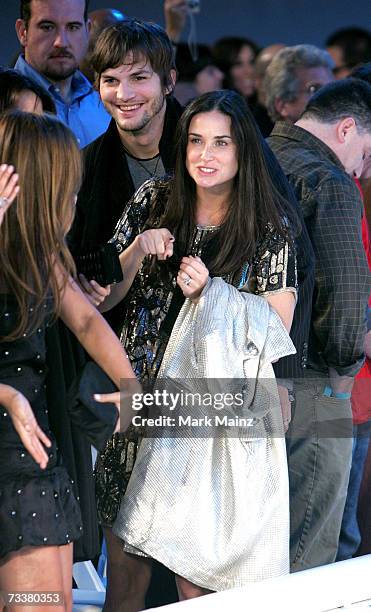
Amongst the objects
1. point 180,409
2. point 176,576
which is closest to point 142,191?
point 180,409

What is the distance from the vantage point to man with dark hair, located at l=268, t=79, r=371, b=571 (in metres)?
3.41

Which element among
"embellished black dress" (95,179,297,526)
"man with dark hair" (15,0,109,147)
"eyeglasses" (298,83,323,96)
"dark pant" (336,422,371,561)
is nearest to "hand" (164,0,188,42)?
"eyeglasses" (298,83,323,96)

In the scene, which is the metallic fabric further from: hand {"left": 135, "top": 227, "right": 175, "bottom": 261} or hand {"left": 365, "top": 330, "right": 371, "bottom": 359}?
hand {"left": 365, "top": 330, "right": 371, "bottom": 359}

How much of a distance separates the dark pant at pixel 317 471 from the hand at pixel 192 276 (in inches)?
24.6

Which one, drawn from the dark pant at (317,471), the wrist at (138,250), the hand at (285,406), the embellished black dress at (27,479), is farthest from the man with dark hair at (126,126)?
the embellished black dress at (27,479)

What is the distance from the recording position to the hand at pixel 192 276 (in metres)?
2.81

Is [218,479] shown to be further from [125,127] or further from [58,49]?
[58,49]

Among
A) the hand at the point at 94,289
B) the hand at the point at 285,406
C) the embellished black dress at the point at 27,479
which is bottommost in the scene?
the hand at the point at 285,406

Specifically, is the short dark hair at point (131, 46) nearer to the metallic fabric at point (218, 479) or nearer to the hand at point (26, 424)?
the metallic fabric at point (218, 479)

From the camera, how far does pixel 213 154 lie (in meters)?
2.96

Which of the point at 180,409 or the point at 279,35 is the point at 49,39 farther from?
the point at 279,35

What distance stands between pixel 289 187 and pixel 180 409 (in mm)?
692

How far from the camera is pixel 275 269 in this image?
2.94m

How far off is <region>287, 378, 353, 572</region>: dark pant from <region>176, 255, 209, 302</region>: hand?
0.63m
